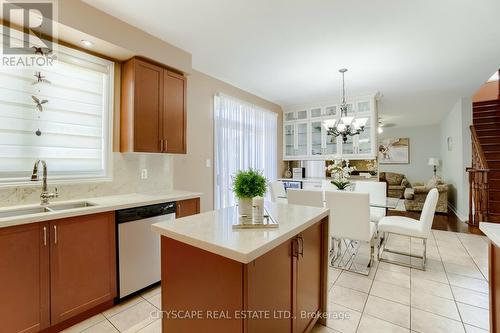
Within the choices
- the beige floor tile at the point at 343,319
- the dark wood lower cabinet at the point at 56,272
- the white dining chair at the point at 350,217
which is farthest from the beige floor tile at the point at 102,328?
the white dining chair at the point at 350,217

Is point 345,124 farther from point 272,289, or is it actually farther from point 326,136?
point 272,289

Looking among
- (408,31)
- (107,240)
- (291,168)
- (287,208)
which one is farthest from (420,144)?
(107,240)

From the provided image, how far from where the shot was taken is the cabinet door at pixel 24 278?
4.99ft

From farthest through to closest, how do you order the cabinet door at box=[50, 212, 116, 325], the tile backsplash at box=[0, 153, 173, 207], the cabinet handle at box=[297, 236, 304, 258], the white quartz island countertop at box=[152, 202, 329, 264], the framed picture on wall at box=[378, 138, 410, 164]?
→ the framed picture on wall at box=[378, 138, 410, 164] < the tile backsplash at box=[0, 153, 173, 207] < the cabinet door at box=[50, 212, 116, 325] < the cabinet handle at box=[297, 236, 304, 258] < the white quartz island countertop at box=[152, 202, 329, 264]

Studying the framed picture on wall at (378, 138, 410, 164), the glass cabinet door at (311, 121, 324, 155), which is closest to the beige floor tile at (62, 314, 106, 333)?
the glass cabinet door at (311, 121, 324, 155)

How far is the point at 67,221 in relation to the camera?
1795mm

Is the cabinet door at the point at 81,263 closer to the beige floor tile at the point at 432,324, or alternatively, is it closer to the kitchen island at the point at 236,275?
the kitchen island at the point at 236,275

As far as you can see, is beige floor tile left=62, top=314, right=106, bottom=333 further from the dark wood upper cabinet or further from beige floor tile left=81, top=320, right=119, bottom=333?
the dark wood upper cabinet

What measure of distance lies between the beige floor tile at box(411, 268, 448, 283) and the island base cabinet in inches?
71.9

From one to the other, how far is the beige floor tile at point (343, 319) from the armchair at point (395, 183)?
7119mm

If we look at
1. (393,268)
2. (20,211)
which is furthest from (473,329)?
(20,211)

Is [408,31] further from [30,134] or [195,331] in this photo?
[30,134]

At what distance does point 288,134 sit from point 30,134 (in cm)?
466

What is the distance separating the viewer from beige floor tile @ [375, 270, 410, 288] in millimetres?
2500
